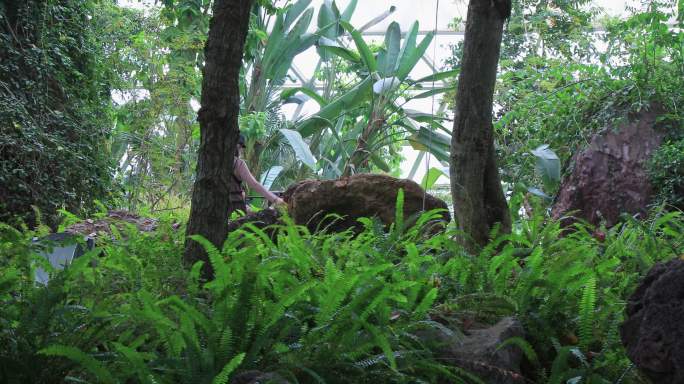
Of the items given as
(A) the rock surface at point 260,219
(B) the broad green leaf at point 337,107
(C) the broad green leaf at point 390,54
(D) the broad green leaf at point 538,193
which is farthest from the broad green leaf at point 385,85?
(A) the rock surface at point 260,219

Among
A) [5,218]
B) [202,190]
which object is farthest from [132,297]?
[5,218]

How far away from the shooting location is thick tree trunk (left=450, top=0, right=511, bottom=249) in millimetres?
3545

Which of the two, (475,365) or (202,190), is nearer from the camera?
(475,365)

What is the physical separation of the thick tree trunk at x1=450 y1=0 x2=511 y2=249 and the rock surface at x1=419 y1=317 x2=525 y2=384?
3.90 ft

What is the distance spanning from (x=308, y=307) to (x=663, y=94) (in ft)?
17.1

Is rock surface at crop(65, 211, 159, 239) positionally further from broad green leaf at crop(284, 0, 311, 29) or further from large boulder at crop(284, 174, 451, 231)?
broad green leaf at crop(284, 0, 311, 29)

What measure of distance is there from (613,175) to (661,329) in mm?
4619

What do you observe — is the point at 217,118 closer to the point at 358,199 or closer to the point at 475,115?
the point at 475,115

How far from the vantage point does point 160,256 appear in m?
3.29

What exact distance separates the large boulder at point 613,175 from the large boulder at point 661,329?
Answer: 4.18 m

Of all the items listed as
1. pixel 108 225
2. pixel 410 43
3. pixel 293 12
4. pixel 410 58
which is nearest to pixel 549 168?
pixel 108 225

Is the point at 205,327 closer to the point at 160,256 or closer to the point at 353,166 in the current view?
the point at 160,256

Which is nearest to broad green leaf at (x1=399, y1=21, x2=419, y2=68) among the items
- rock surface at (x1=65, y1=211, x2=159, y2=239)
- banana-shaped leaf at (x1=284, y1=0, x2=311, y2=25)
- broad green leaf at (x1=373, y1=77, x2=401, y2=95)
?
broad green leaf at (x1=373, y1=77, x2=401, y2=95)

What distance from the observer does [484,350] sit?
2189 mm
